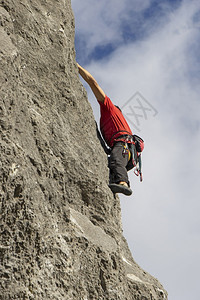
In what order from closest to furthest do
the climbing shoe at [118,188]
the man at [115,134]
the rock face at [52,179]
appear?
1. the rock face at [52,179]
2. the climbing shoe at [118,188]
3. the man at [115,134]

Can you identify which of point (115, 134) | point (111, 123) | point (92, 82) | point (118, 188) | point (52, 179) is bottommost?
point (52, 179)

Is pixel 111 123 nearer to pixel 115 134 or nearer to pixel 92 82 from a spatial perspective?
pixel 115 134

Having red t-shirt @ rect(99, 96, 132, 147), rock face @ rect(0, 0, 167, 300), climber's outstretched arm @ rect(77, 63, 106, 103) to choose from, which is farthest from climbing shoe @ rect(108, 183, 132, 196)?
climber's outstretched arm @ rect(77, 63, 106, 103)

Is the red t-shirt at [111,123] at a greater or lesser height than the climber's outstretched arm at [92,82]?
lesser

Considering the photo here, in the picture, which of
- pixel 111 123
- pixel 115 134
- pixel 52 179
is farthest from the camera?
pixel 111 123

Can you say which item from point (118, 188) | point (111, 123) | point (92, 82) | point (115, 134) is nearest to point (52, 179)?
point (118, 188)

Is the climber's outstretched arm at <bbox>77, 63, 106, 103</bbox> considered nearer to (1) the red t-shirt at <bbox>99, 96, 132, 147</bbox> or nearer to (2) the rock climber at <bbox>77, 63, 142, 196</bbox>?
(2) the rock climber at <bbox>77, 63, 142, 196</bbox>

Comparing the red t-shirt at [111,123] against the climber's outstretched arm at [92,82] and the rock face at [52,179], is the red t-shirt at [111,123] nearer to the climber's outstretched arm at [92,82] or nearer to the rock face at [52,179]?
the climber's outstretched arm at [92,82]

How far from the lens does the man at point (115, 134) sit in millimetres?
8188

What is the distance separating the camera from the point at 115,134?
348 inches

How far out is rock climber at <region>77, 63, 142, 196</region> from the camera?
26.9 feet

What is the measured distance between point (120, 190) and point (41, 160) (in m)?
2.28

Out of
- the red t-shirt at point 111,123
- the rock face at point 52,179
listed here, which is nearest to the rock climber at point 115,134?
the red t-shirt at point 111,123

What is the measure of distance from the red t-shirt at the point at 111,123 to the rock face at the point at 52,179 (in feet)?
1.68
